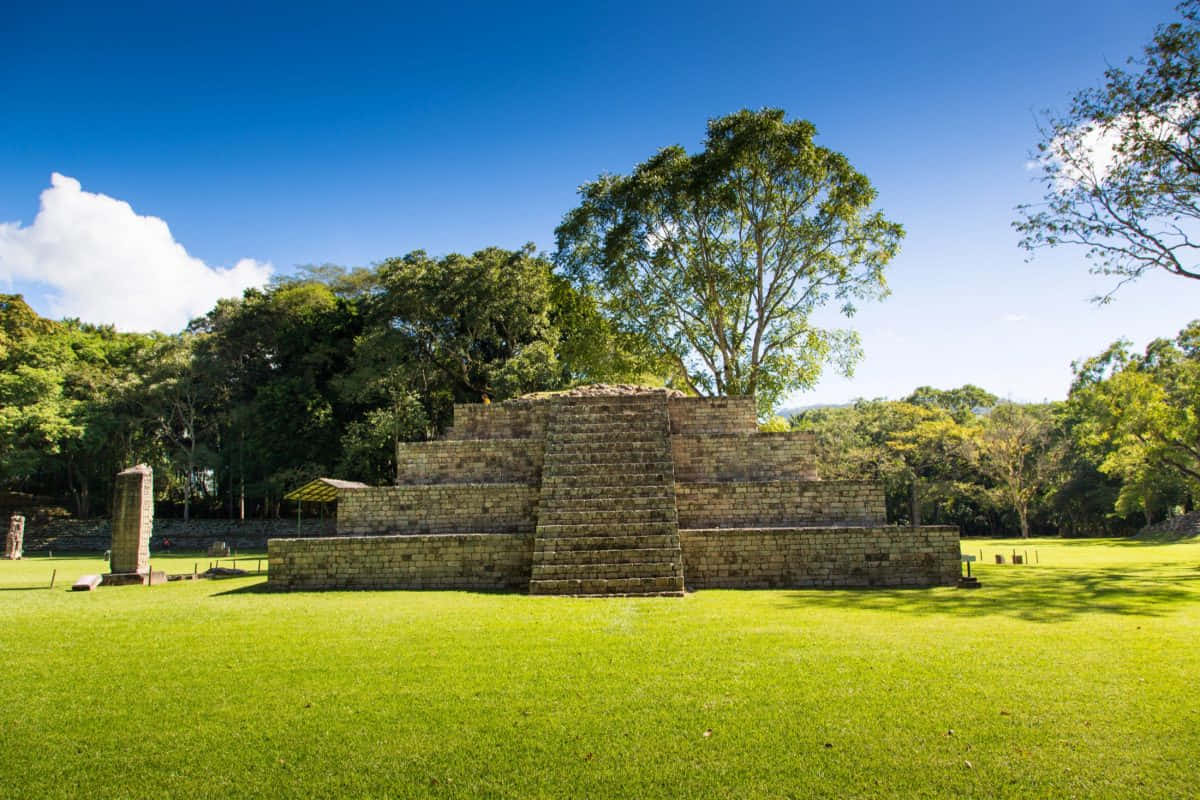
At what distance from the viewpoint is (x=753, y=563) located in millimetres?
10469

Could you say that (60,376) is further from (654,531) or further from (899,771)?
(899,771)

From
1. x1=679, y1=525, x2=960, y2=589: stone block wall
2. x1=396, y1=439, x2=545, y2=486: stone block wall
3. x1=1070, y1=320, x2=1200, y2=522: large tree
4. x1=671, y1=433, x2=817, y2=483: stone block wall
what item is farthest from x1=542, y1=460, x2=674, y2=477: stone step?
x1=1070, y1=320, x2=1200, y2=522: large tree

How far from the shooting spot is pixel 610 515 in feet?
35.6

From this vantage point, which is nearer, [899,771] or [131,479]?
[899,771]

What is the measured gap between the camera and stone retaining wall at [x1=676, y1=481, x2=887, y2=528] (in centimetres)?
1182

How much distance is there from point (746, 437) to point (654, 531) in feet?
13.5

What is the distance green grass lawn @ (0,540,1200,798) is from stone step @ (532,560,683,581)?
1840mm

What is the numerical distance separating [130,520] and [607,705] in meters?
11.0

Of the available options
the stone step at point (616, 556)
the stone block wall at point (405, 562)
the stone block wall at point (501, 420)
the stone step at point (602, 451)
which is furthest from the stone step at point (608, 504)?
the stone block wall at point (501, 420)

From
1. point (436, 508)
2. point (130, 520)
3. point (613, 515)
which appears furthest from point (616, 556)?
point (130, 520)

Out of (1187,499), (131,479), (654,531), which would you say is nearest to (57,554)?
(131,479)

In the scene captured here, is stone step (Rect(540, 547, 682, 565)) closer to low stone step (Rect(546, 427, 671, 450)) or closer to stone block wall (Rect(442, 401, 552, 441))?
low stone step (Rect(546, 427, 671, 450))

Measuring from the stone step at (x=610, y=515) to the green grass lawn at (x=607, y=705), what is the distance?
3.03 m

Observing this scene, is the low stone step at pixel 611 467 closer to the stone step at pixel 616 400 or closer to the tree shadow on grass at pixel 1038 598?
the stone step at pixel 616 400
